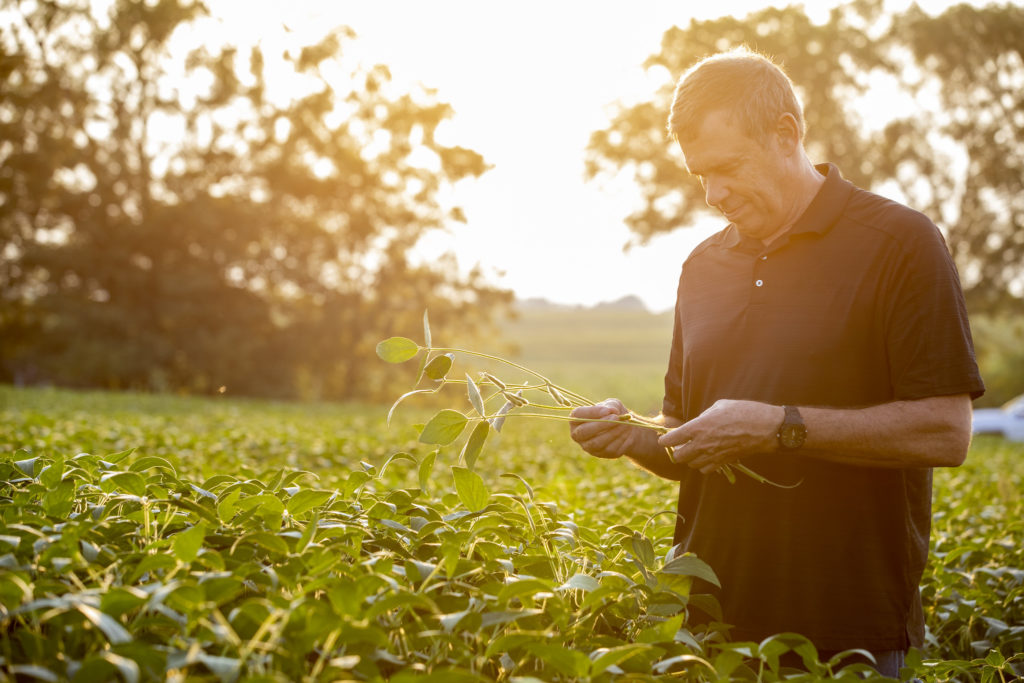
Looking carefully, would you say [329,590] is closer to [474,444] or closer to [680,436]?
[474,444]

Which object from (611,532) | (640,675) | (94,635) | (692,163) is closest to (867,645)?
(611,532)

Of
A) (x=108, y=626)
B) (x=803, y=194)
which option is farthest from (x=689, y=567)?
(x=803, y=194)

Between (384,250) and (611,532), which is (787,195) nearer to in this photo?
(611,532)

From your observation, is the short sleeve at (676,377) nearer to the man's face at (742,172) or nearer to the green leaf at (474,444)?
the man's face at (742,172)

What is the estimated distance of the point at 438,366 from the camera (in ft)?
6.95

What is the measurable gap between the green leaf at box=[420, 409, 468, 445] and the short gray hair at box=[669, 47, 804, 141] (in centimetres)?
112

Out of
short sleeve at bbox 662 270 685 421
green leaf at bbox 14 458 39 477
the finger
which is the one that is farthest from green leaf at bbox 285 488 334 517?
short sleeve at bbox 662 270 685 421

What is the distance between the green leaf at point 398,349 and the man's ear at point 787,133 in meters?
1.23

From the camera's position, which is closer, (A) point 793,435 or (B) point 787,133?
(A) point 793,435

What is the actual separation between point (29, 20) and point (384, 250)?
12.8 metres

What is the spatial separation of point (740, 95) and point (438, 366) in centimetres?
114

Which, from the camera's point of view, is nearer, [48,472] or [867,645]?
[48,472]

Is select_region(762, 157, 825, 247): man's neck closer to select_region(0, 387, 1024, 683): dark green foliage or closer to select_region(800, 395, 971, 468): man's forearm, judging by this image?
select_region(800, 395, 971, 468): man's forearm

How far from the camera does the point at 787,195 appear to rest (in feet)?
8.58
